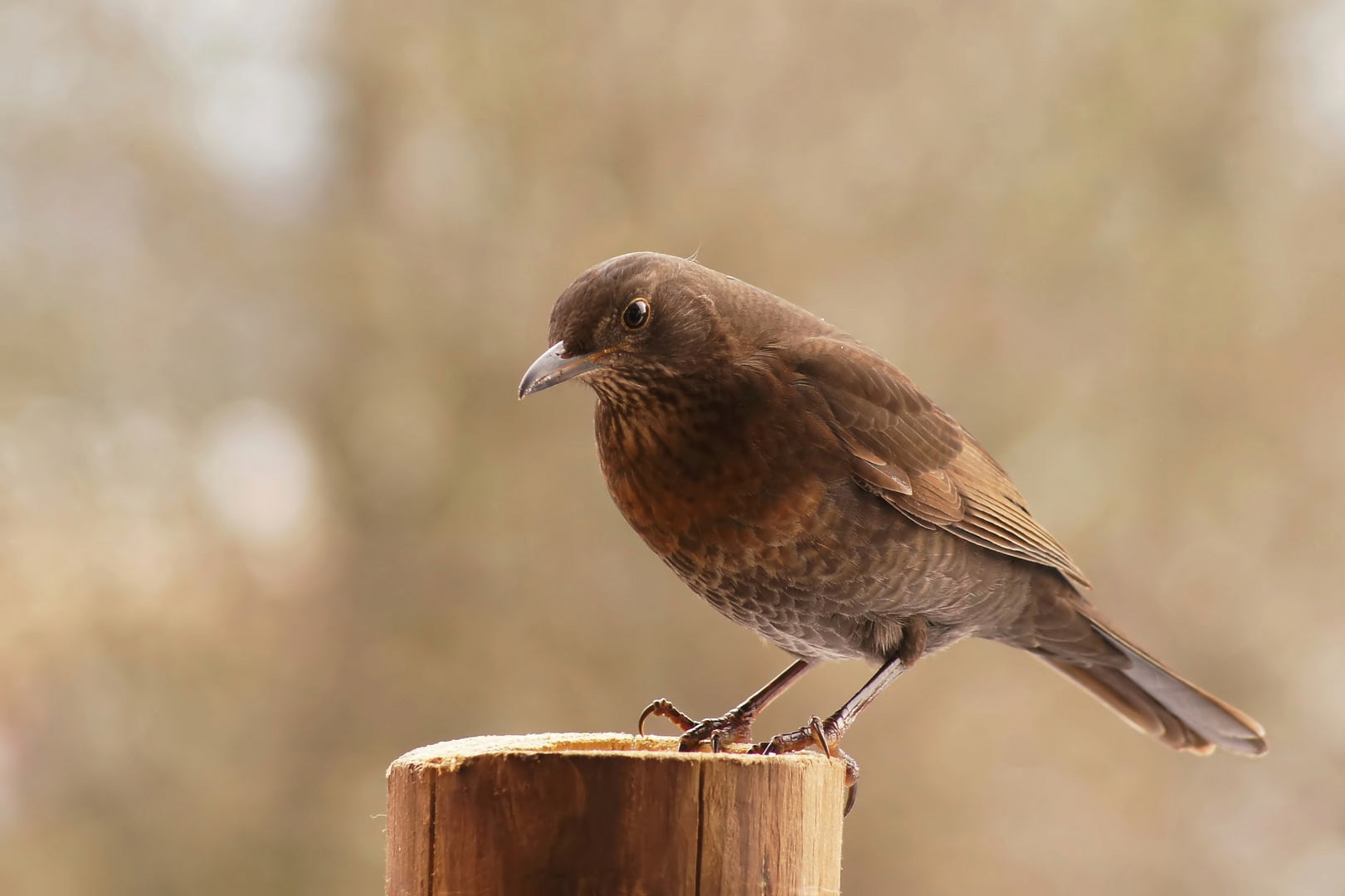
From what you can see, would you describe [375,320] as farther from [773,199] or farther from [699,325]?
[699,325]

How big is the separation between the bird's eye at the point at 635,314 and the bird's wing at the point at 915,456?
0.44 metres

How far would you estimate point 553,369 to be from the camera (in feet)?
10.1

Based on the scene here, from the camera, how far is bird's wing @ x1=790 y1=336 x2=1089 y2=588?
3314mm

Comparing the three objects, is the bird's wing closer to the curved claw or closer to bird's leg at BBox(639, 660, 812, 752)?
bird's leg at BBox(639, 660, 812, 752)

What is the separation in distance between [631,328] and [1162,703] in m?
2.30

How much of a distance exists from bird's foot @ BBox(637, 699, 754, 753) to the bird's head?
90cm

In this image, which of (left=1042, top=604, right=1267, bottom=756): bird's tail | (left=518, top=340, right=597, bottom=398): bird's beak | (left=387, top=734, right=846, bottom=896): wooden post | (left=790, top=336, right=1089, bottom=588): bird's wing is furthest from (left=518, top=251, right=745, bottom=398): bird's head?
(left=1042, top=604, right=1267, bottom=756): bird's tail

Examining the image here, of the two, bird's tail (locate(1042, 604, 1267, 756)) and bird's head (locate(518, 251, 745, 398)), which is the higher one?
bird's head (locate(518, 251, 745, 398))

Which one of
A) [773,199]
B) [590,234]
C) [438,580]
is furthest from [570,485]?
[773,199]

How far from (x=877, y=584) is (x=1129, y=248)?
5.20 m

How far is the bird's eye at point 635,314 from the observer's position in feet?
10.4

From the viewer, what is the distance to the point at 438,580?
24.4 feet

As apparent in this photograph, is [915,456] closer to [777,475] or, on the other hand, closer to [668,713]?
[777,475]

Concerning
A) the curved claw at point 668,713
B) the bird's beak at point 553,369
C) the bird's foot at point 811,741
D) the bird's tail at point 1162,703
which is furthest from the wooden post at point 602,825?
the bird's tail at point 1162,703
